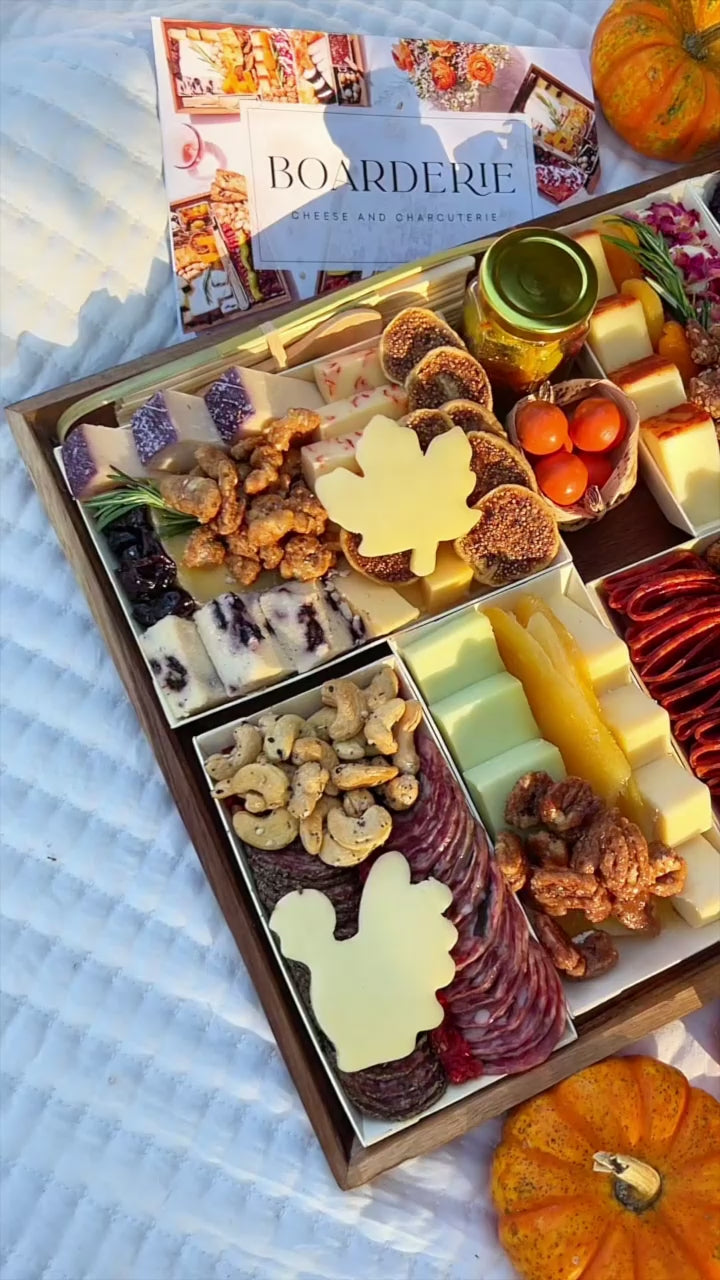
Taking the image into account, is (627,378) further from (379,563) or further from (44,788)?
(44,788)

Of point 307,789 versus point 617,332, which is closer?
point 307,789

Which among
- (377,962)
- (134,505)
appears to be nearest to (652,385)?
(134,505)

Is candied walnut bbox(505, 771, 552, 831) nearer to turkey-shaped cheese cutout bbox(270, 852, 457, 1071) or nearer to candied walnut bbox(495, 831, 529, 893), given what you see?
candied walnut bbox(495, 831, 529, 893)

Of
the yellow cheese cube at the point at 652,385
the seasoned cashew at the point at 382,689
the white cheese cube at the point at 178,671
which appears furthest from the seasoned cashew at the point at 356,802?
the yellow cheese cube at the point at 652,385

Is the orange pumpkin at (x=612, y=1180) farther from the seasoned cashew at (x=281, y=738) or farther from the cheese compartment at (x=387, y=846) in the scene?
the seasoned cashew at (x=281, y=738)

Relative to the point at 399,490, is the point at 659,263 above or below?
above

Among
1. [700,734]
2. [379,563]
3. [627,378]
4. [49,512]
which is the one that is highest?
[49,512]

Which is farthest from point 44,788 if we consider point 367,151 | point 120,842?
point 367,151

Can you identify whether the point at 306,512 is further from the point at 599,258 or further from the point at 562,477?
the point at 599,258
